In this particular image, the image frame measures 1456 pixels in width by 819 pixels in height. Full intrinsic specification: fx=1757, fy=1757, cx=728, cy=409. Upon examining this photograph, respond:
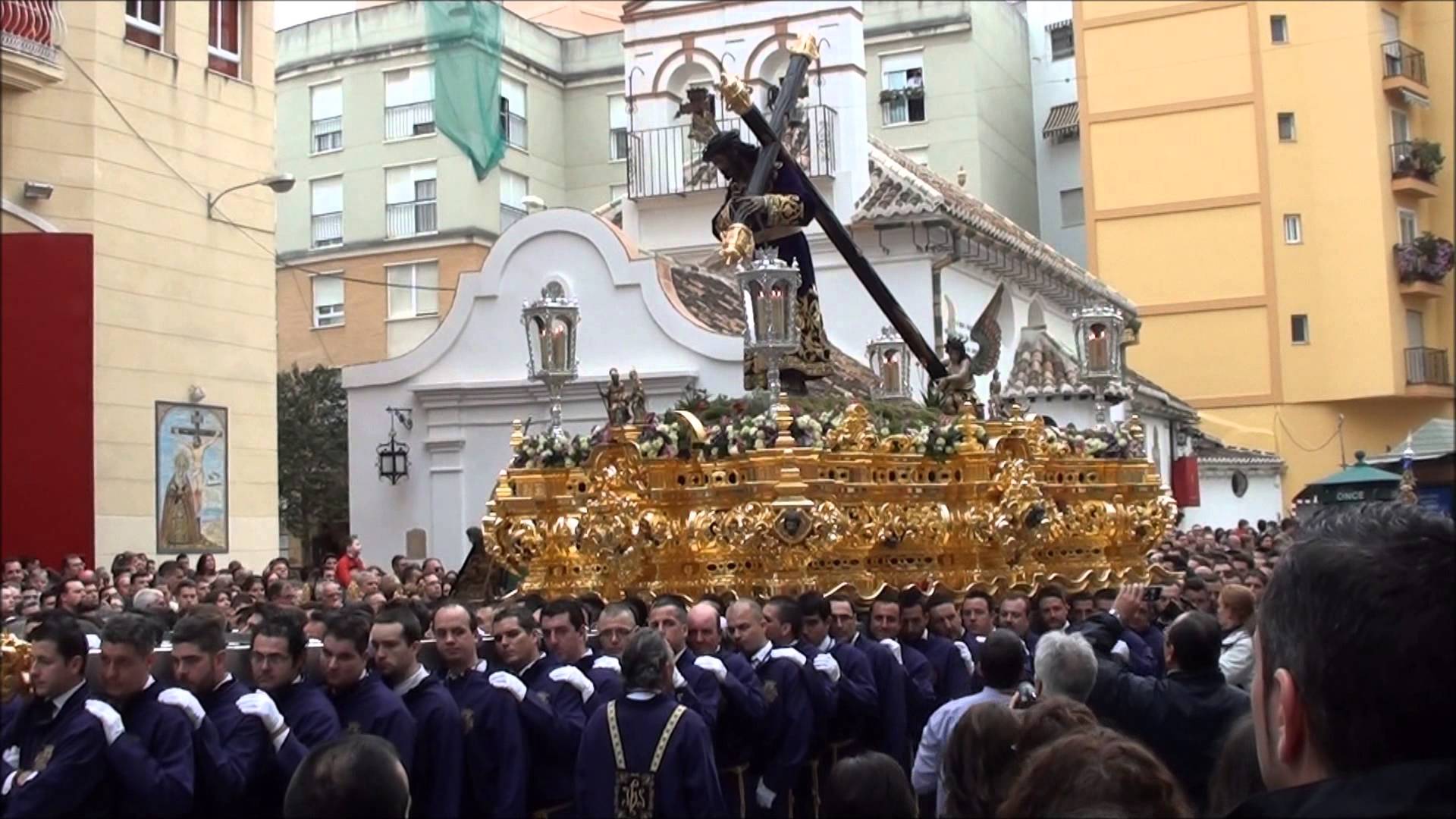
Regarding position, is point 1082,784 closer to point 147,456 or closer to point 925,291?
point 147,456

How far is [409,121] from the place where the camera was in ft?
110

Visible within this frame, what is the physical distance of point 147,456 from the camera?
19.3 m

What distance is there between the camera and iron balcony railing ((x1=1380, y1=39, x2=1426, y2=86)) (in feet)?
104

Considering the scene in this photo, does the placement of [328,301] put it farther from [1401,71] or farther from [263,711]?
[263,711]

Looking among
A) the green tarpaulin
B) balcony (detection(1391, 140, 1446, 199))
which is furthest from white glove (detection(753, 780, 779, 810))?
balcony (detection(1391, 140, 1446, 199))

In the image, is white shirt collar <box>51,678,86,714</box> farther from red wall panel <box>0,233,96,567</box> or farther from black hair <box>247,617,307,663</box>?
red wall panel <box>0,233,96,567</box>

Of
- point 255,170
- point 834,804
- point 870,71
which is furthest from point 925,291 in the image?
point 834,804

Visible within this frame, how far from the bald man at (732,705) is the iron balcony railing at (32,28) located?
1211cm

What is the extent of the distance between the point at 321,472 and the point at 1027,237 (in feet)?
40.7

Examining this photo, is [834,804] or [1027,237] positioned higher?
[1027,237]

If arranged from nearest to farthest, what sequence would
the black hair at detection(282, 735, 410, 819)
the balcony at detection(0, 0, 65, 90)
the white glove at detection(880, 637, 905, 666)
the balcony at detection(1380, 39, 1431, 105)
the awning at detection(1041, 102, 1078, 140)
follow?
the black hair at detection(282, 735, 410, 819), the white glove at detection(880, 637, 905, 666), the balcony at detection(0, 0, 65, 90), the balcony at detection(1380, 39, 1431, 105), the awning at detection(1041, 102, 1078, 140)

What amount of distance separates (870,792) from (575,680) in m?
3.12

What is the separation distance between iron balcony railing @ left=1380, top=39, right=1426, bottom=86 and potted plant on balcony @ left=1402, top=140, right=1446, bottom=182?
4.41ft

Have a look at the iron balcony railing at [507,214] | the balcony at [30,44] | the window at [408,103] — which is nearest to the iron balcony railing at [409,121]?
the window at [408,103]
